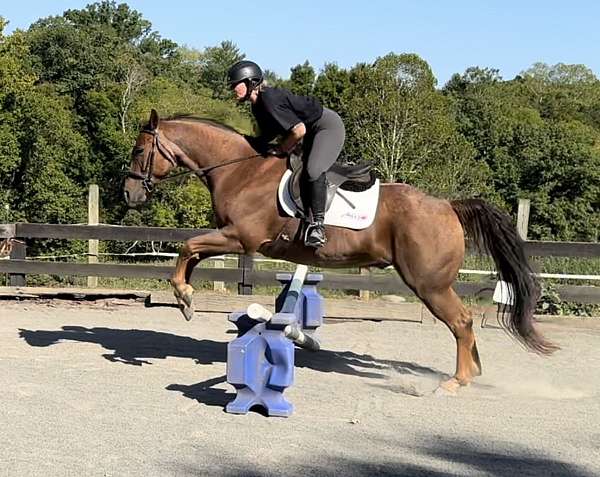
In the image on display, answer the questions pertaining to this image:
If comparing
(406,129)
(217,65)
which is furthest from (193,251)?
(217,65)

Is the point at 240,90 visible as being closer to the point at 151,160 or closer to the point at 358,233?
the point at 151,160

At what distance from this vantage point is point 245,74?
20.0 ft

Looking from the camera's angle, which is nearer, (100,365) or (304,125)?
(304,125)

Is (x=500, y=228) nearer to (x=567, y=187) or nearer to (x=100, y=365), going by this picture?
(x=100, y=365)

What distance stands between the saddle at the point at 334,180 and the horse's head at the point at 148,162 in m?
1.16

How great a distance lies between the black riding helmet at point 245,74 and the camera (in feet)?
20.0

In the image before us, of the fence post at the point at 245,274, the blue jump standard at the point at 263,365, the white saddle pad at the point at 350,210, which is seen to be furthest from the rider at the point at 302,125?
the fence post at the point at 245,274

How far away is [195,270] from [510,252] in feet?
18.4

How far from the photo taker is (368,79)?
40281 millimetres

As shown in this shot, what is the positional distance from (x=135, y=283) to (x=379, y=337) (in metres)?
5.88

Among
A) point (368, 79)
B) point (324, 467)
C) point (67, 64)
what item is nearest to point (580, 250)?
point (324, 467)

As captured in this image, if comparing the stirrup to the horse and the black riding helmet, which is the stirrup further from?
the black riding helmet

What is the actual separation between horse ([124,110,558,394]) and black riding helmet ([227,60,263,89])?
764mm

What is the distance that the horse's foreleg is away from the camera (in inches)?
252
